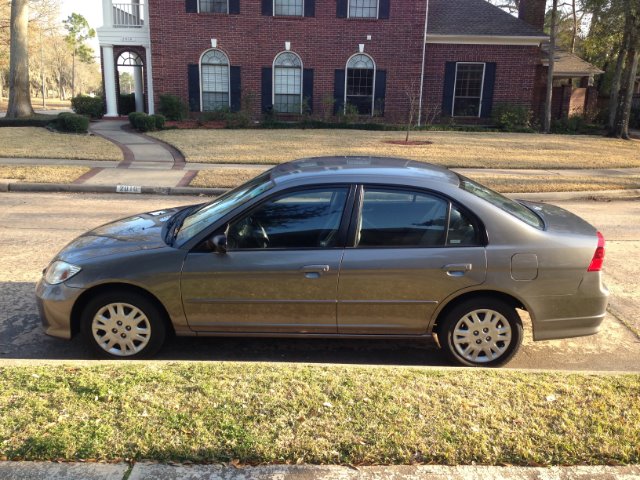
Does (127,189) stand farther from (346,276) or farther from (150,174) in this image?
Result: (346,276)

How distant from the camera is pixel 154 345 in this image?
438 cm

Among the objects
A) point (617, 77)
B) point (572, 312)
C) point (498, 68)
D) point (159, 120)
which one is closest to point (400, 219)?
point (572, 312)

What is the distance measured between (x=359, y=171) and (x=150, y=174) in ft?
32.6

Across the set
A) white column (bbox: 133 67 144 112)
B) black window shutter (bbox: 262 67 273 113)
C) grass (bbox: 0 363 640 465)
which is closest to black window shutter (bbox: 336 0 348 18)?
black window shutter (bbox: 262 67 273 113)

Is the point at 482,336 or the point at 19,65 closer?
the point at 482,336

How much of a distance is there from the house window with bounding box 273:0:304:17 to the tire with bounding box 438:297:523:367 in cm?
2204

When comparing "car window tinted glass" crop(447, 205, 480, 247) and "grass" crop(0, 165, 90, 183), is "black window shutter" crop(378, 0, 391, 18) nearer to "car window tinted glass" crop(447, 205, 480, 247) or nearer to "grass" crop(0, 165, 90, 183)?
"grass" crop(0, 165, 90, 183)

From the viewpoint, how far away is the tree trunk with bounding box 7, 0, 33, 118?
2191cm

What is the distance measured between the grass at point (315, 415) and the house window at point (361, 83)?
2222cm

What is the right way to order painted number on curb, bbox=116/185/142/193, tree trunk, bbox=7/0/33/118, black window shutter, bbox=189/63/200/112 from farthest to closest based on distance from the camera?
black window shutter, bbox=189/63/200/112 < tree trunk, bbox=7/0/33/118 < painted number on curb, bbox=116/185/142/193

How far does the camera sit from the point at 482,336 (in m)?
4.35

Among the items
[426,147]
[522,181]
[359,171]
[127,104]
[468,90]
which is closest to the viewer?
[359,171]

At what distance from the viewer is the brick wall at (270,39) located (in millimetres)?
23656

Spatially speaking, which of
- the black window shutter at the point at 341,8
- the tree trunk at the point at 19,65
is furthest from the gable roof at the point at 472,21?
the tree trunk at the point at 19,65
